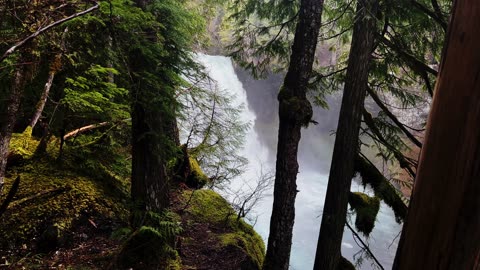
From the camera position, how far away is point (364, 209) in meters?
5.72

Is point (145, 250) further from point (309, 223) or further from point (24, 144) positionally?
point (309, 223)

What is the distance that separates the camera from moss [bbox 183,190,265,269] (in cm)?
562

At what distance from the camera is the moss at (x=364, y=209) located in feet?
18.8

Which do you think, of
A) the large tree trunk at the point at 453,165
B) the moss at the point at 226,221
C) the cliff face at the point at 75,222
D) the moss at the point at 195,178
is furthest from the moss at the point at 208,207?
the large tree trunk at the point at 453,165

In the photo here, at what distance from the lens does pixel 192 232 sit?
561 centimetres

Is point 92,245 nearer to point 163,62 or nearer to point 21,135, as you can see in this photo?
point 21,135

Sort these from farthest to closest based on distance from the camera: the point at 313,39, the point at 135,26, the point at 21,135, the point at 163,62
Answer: the point at 313,39 < the point at 21,135 < the point at 163,62 < the point at 135,26

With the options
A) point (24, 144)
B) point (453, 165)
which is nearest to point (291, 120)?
point (24, 144)

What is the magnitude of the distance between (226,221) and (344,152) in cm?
264

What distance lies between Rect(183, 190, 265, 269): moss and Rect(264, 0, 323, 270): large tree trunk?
2.90 ft

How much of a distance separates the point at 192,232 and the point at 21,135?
113 inches

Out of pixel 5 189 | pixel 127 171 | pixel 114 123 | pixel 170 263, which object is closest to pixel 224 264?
pixel 170 263

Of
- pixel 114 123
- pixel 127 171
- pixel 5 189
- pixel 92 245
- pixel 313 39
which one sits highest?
pixel 313 39

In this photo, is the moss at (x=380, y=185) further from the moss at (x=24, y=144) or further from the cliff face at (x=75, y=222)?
the moss at (x=24, y=144)
